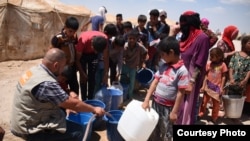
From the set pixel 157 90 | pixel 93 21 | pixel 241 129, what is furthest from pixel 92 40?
pixel 241 129

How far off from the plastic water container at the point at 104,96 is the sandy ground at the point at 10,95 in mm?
417

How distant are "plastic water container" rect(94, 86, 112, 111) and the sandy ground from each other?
42cm

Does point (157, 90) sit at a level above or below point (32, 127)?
above

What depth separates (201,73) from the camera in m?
3.90

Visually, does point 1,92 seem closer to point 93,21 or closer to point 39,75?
point 93,21

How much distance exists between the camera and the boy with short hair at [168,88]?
310cm

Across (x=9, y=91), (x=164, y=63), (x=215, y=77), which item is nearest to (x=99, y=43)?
(x=164, y=63)

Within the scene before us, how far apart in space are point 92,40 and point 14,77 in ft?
13.1

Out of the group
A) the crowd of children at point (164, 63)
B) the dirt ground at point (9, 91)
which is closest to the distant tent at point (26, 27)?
the dirt ground at point (9, 91)

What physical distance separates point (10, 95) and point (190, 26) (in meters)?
3.99

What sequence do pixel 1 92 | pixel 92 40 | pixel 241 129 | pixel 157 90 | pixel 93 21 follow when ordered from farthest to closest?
pixel 1 92, pixel 93 21, pixel 92 40, pixel 241 129, pixel 157 90

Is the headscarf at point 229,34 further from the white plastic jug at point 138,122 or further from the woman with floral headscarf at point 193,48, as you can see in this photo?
the white plastic jug at point 138,122

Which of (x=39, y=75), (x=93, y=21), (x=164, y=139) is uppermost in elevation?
(x=93, y=21)

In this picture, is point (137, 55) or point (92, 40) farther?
point (137, 55)
